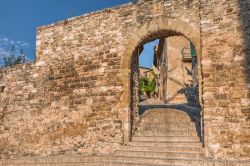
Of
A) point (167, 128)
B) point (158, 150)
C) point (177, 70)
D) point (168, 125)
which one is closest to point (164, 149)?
point (158, 150)

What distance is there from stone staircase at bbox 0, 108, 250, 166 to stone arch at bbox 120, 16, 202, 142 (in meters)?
0.45

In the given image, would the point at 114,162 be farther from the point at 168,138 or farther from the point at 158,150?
the point at 168,138

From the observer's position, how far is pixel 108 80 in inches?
293

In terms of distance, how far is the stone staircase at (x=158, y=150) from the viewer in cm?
610

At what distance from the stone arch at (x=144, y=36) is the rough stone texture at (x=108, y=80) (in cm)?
2

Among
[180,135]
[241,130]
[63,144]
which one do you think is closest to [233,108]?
[241,130]

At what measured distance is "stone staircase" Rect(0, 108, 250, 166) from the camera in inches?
240

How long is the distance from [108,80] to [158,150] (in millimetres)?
2068

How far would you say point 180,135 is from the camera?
23.0 feet

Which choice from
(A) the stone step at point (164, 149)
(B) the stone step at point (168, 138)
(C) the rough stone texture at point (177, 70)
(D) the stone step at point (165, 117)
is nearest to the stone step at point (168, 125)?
(D) the stone step at point (165, 117)

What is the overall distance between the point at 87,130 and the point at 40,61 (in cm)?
271

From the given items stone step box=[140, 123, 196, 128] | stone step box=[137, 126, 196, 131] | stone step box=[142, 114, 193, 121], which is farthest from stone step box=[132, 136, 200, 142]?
stone step box=[142, 114, 193, 121]

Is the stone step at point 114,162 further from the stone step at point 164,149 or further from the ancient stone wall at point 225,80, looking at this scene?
the stone step at point 164,149

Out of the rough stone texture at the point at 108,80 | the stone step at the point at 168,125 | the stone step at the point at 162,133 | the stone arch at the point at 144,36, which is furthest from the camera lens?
the stone step at the point at 168,125
